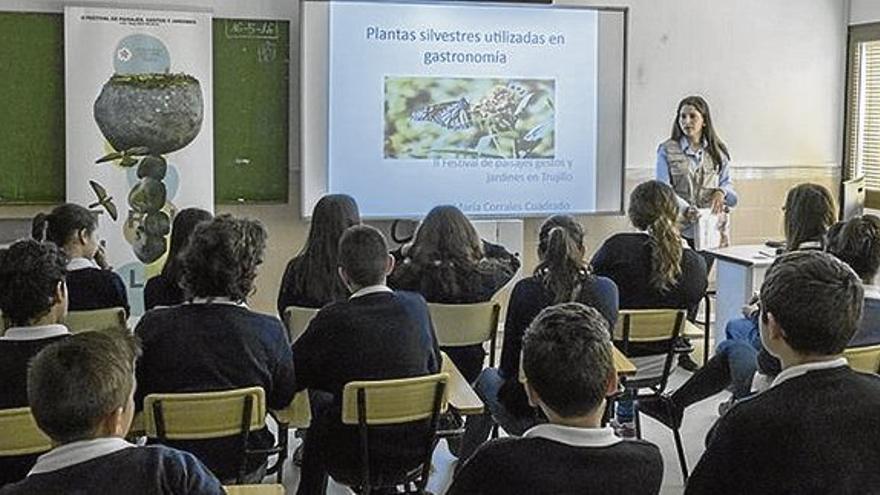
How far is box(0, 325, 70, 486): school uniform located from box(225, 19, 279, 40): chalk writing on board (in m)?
3.74

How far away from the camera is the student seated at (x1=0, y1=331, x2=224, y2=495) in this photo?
1.78m

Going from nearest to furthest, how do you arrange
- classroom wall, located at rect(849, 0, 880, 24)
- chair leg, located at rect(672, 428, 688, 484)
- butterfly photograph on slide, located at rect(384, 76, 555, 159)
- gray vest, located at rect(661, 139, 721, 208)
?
chair leg, located at rect(672, 428, 688, 484), butterfly photograph on slide, located at rect(384, 76, 555, 159), gray vest, located at rect(661, 139, 721, 208), classroom wall, located at rect(849, 0, 880, 24)

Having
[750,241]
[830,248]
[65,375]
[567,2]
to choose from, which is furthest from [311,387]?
[750,241]

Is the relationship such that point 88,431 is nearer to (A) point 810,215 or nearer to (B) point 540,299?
(B) point 540,299

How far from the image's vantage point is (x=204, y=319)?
114 inches

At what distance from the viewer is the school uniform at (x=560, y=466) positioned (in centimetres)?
190

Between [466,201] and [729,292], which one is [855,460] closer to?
[729,292]

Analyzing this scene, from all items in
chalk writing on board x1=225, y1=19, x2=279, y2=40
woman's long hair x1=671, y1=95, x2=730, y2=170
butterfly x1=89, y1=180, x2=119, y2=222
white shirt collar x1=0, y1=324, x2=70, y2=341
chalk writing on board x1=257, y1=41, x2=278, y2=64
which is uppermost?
chalk writing on board x1=225, y1=19, x2=279, y2=40

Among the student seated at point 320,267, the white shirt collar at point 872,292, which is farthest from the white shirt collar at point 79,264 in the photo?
the white shirt collar at point 872,292

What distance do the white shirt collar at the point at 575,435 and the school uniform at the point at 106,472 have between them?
0.63m

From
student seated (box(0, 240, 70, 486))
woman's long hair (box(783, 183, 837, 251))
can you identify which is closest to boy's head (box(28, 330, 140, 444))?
student seated (box(0, 240, 70, 486))

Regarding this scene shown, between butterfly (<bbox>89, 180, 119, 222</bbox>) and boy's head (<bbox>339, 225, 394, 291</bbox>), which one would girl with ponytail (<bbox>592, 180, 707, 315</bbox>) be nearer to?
boy's head (<bbox>339, 225, 394, 291</bbox>)

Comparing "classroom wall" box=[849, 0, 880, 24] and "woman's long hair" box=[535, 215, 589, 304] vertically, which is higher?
"classroom wall" box=[849, 0, 880, 24]

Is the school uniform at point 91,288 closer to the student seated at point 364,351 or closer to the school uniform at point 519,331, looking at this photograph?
the student seated at point 364,351
